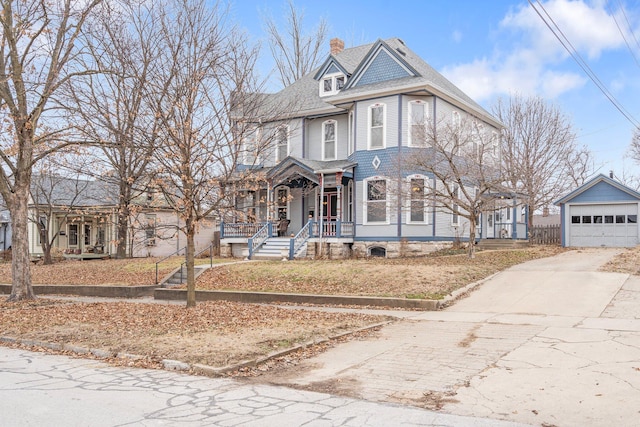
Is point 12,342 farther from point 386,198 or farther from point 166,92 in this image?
point 386,198

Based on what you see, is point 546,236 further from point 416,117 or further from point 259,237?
point 259,237

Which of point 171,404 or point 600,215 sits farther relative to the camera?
point 600,215

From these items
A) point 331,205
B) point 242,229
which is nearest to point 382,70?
point 331,205

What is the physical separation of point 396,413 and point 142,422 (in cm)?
260

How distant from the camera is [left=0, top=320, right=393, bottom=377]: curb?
7609 millimetres

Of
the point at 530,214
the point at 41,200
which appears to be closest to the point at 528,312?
the point at 530,214

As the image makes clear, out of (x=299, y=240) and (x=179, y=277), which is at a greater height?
(x=299, y=240)

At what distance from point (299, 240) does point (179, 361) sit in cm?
1714

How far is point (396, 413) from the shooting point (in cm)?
566

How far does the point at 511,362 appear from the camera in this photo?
305 inches

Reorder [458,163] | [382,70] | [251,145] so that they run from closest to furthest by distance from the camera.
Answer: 1. [251,145]
2. [458,163]
3. [382,70]

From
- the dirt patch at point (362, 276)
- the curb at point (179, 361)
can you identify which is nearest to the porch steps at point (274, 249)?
the dirt patch at point (362, 276)

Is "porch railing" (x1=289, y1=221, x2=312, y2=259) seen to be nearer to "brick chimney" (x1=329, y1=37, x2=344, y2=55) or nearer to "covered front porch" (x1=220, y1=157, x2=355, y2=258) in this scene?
"covered front porch" (x1=220, y1=157, x2=355, y2=258)

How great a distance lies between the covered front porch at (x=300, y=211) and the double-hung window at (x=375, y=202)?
3.39 feet
